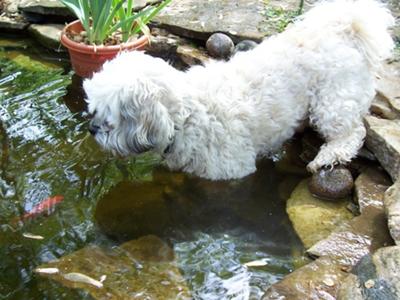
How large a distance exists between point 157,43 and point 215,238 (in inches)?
99.1

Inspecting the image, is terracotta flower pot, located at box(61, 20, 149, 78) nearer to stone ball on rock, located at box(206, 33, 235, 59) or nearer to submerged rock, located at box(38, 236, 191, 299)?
stone ball on rock, located at box(206, 33, 235, 59)

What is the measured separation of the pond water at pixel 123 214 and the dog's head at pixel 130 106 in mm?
512

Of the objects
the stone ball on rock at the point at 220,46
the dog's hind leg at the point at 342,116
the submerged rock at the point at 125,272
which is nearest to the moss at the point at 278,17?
the stone ball on rock at the point at 220,46

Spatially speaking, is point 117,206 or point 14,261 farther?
point 117,206

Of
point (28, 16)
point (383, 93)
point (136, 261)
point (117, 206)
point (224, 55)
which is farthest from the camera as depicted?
point (28, 16)


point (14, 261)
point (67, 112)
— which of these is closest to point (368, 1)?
point (67, 112)

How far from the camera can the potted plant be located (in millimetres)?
4773

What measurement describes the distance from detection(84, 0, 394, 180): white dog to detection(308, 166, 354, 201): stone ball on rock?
0.24 feet

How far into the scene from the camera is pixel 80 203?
12.4 feet

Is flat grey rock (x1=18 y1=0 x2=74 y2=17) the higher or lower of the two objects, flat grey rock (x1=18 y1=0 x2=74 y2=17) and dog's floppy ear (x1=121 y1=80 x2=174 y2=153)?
the lower

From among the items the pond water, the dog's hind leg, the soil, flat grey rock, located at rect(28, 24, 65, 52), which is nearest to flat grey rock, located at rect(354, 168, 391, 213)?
the dog's hind leg

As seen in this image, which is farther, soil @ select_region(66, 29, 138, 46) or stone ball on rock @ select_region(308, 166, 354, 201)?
soil @ select_region(66, 29, 138, 46)

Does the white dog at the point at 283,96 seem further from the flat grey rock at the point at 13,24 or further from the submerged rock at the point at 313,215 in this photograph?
the flat grey rock at the point at 13,24

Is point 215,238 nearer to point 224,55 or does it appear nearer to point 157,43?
point 224,55
